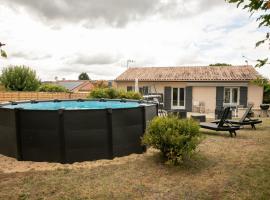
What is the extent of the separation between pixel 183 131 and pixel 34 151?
4.53 m

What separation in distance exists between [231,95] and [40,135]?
22768 mm

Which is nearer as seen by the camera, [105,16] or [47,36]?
[105,16]

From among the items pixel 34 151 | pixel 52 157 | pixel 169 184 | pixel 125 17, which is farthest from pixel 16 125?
pixel 125 17

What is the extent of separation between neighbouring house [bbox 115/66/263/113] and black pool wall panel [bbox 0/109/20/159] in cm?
2077

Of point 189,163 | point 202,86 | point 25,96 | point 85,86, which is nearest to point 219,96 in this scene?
point 202,86

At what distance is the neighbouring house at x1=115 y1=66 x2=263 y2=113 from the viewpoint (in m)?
26.2

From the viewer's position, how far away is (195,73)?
29438mm

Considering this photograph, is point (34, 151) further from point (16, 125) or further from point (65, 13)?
point (65, 13)

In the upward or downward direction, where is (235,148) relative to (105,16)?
downward

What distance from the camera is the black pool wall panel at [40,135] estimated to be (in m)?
7.84

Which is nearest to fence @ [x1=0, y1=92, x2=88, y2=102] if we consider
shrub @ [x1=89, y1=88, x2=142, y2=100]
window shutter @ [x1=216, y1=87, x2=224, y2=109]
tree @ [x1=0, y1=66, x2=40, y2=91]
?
shrub @ [x1=89, y1=88, x2=142, y2=100]

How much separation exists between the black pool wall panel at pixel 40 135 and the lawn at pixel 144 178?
1.08 feet

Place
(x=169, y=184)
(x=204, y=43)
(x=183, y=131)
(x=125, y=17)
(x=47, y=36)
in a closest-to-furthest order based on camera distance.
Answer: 1. (x=169, y=184)
2. (x=183, y=131)
3. (x=125, y=17)
4. (x=47, y=36)
5. (x=204, y=43)

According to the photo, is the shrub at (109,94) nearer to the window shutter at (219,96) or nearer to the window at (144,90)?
the window at (144,90)
